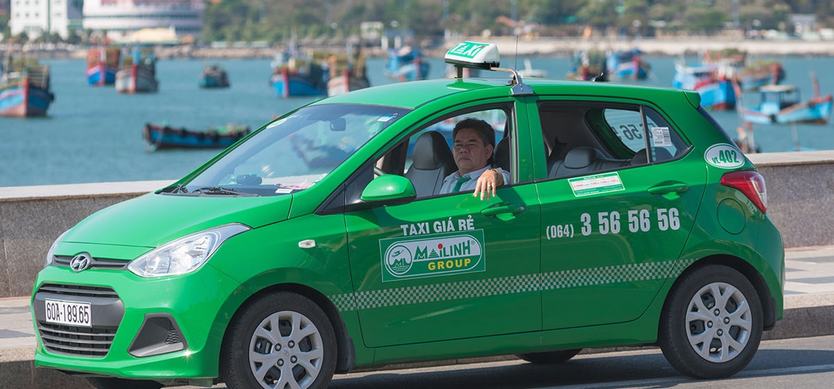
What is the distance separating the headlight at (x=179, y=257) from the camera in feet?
21.9

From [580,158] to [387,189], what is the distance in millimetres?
1232

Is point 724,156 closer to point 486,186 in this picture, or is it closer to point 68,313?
point 486,186

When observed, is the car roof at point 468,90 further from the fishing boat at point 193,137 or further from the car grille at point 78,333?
the fishing boat at point 193,137

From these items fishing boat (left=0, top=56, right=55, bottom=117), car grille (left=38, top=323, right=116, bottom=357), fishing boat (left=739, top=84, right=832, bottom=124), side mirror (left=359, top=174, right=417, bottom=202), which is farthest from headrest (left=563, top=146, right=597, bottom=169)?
fishing boat (left=0, top=56, right=55, bottom=117)

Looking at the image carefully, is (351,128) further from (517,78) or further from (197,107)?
(197,107)

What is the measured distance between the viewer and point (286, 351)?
687cm

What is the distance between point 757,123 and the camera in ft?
308

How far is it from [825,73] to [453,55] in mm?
187760

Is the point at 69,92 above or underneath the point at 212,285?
underneath

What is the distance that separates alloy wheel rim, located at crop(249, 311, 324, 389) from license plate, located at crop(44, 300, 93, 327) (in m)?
0.70

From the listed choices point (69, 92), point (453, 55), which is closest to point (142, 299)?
point (453, 55)

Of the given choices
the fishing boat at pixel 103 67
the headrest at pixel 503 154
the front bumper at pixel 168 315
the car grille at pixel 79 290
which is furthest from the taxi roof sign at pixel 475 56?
the fishing boat at pixel 103 67

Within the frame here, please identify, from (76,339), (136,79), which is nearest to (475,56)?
(76,339)

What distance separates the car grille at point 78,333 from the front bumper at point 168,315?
0.7 inches
